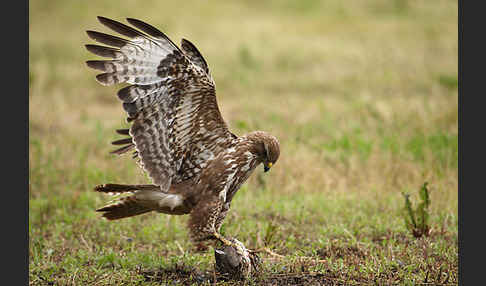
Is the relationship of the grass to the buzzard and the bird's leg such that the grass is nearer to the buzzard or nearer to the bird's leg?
the bird's leg

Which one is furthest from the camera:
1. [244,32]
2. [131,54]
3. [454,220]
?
[244,32]

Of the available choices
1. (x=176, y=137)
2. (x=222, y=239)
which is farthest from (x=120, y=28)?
(x=222, y=239)

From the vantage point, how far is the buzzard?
445 cm

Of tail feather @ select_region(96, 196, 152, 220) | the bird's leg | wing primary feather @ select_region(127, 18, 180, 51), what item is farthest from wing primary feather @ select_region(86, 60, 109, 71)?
the bird's leg

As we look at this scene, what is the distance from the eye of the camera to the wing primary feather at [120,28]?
13.7ft

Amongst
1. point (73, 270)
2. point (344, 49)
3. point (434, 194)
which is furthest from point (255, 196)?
point (344, 49)

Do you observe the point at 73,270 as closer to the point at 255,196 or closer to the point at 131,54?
the point at 131,54

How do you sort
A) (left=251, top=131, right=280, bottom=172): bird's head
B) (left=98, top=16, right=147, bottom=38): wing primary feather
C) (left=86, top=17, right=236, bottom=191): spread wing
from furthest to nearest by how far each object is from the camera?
1. (left=251, top=131, right=280, bottom=172): bird's head
2. (left=86, top=17, right=236, bottom=191): spread wing
3. (left=98, top=16, right=147, bottom=38): wing primary feather

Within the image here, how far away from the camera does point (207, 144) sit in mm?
5016

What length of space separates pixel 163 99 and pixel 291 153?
4.25m

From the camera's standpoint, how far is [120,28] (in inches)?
169

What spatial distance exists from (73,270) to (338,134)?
5816 mm

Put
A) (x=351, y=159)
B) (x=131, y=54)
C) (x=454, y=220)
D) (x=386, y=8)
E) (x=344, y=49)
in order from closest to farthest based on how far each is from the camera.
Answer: (x=131, y=54) → (x=454, y=220) → (x=351, y=159) → (x=344, y=49) → (x=386, y=8)

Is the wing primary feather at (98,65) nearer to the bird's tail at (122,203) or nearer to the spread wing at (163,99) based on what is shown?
the spread wing at (163,99)
